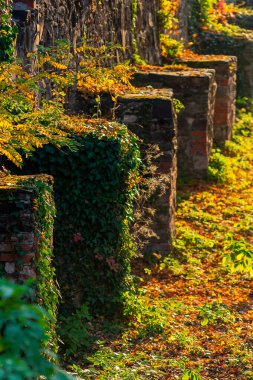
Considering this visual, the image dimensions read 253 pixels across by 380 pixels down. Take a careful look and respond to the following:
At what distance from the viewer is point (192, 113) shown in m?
12.2

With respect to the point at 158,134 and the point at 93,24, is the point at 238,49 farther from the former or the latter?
the point at 158,134

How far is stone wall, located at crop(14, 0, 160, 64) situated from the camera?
27.9 ft

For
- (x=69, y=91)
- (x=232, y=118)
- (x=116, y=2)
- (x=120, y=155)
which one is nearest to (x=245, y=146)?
(x=232, y=118)

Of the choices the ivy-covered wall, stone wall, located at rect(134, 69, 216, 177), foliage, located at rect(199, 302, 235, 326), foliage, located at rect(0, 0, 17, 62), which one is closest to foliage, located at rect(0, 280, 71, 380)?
the ivy-covered wall

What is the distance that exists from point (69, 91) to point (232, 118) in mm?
6750

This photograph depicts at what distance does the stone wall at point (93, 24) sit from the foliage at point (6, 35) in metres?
0.46

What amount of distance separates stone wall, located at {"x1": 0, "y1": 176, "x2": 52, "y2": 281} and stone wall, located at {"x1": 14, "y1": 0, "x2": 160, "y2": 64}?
2970 mm

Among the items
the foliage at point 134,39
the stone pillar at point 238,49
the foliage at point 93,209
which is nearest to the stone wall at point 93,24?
the foliage at point 134,39

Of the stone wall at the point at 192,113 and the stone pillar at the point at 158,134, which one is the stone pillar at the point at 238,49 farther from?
the stone pillar at the point at 158,134

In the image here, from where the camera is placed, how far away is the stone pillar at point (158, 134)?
9.07 metres

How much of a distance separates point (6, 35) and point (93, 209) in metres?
1.61

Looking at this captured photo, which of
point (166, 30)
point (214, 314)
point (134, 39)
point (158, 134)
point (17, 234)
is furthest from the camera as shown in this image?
point (166, 30)

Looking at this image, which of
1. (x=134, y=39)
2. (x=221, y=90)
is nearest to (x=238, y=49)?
(x=221, y=90)

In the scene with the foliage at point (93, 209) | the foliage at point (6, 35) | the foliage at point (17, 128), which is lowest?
the foliage at point (93, 209)
